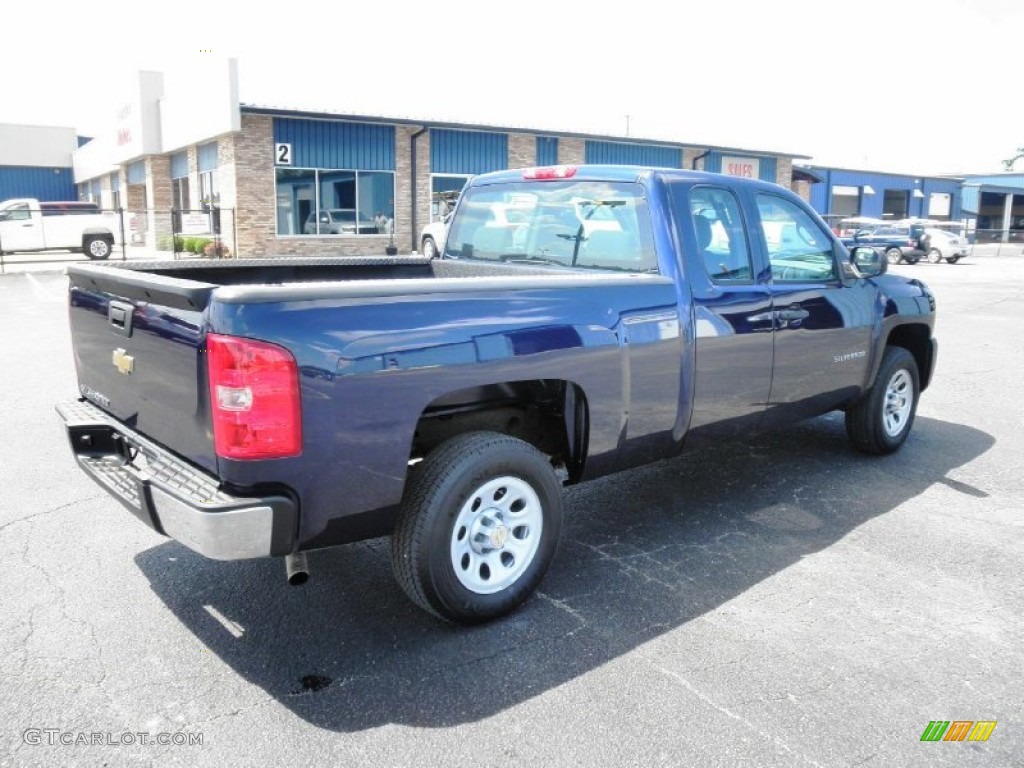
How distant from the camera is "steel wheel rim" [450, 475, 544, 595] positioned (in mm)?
3455

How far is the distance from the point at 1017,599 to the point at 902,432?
2385 millimetres

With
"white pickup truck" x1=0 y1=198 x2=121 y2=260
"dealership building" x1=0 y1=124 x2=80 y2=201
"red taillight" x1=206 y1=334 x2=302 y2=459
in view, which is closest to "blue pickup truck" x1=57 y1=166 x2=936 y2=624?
"red taillight" x1=206 y1=334 x2=302 y2=459

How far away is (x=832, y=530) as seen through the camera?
4.66 metres

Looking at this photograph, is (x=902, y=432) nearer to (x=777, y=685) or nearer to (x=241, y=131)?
(x=777, y=685)

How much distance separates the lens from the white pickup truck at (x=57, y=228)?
2684 centimetres

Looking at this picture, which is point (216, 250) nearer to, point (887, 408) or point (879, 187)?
point (887, 408)

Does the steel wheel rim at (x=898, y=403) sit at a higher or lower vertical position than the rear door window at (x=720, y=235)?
lower

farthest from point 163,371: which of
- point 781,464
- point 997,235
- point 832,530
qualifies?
point 997,235

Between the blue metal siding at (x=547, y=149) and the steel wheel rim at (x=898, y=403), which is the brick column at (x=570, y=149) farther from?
the steel wheel rim at (x=898, y=403)

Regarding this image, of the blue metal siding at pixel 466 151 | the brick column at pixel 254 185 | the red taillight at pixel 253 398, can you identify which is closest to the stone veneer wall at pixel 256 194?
the brick column at pixel 254 185

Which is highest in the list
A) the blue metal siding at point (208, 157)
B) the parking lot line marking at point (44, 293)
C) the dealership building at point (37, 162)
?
the dealership building at point (37, 162)

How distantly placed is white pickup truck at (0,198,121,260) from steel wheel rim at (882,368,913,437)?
27292 mm

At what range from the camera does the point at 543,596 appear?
12.7 feet

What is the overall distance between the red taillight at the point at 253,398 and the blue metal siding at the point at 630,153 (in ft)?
96.1
